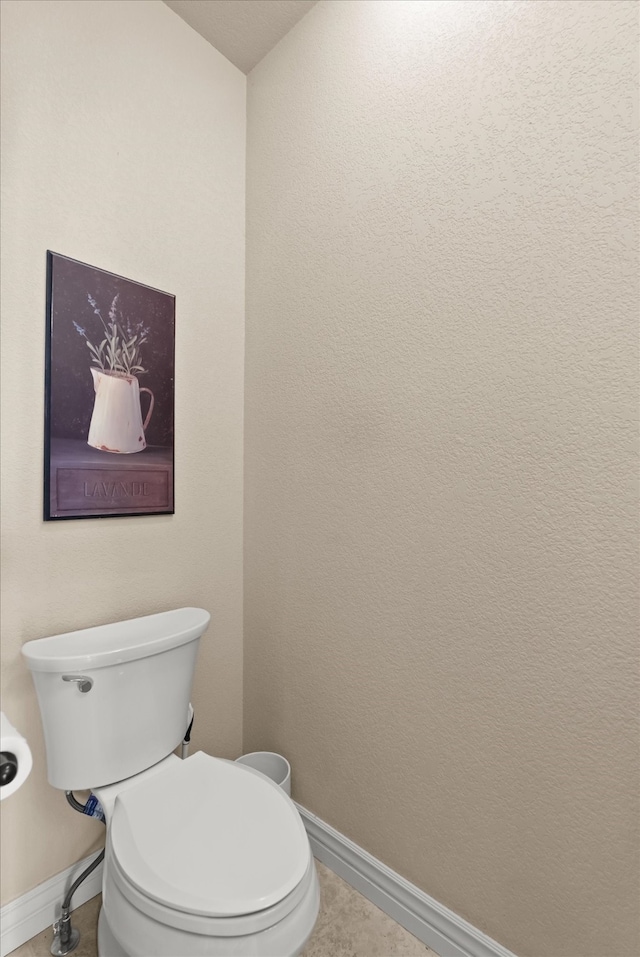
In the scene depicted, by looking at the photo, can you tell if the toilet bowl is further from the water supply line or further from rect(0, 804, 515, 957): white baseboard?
rect(0, 804, 515, 957): white baseboard

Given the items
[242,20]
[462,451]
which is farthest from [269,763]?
[242,20]

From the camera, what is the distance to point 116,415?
1.35 metres

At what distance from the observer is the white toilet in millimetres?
805

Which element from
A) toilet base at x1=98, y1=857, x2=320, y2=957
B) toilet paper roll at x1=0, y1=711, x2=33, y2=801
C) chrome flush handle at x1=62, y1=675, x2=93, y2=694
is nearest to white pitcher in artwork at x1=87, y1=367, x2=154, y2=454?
chrome flush handle at x1=62, y1=675, x2=93, y2=694

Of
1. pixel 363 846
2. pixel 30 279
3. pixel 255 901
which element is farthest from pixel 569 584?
pixel 30 279

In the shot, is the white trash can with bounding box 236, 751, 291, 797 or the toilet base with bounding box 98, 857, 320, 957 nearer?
the toilet base with bounding box 98, 857, 320, 957

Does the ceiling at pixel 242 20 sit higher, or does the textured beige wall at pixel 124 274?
the ceiling at pixel 242 20

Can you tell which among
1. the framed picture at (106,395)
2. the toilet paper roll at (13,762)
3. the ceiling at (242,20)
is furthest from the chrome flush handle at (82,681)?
the ceiling at (242,20)

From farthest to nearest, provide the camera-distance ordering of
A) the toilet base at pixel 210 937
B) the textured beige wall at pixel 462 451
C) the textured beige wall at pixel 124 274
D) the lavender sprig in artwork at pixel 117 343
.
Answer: the lavender sprig in artwork at pixel 117 343
the textured beige wall at pixel 124 274
the textured beige wall at pixel 462 451
the toilet base at pixel 210 937

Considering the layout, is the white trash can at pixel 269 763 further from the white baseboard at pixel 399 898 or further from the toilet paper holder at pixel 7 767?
the toilet paper holder at pixel 7 767

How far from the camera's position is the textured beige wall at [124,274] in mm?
1164

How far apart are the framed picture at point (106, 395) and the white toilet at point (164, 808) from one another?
0.37 metres

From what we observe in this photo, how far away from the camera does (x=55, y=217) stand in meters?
1.23

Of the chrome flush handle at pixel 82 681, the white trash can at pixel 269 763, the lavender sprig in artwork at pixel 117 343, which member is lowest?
the white trash can at pixel 269 763
